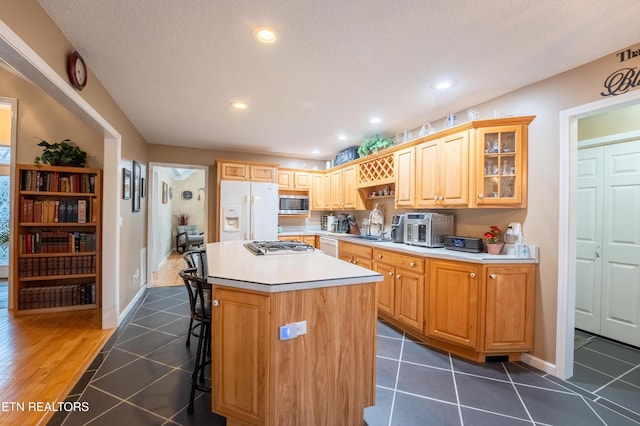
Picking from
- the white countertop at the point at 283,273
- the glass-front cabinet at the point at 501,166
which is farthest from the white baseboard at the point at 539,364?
the white countertop at the point at 283,273

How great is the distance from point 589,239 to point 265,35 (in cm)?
374

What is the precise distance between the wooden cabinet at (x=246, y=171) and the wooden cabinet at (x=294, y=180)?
250mm

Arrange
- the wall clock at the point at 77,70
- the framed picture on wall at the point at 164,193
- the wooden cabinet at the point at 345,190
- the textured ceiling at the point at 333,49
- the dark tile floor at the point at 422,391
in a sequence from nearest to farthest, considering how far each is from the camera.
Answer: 1. the textured ceiling at the point at 333,49
2. the dark tile floor at the point at 422,391
3. the wall clock at the point at 77,70
4. the wooden cabinet at the point at 345,190
5. the framed picture on wall at the point at 164,193

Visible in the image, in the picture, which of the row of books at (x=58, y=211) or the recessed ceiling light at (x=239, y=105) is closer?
the recessed ceiling light at (x=239, y=105)

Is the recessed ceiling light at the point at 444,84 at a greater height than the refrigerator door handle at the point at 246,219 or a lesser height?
greater

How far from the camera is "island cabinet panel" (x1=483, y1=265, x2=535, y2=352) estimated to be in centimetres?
229

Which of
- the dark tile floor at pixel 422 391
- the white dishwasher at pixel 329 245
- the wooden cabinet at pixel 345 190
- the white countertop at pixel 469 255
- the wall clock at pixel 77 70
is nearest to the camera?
the dark tile floor at pixel 422 391

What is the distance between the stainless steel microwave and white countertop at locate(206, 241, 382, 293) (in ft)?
9.83

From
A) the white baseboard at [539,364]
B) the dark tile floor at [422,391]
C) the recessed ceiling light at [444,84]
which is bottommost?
the dark tile floor at [422,391]

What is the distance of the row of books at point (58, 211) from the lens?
3191 millimetres

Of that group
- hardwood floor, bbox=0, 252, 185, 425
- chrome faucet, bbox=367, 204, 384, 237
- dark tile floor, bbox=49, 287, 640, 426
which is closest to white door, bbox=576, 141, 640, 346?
dark tile floor, bbox=49, 287, 640, 426

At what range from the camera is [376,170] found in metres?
3.93

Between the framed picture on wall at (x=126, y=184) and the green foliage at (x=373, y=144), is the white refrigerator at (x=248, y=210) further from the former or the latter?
the green foliage at (x=373, y=144)

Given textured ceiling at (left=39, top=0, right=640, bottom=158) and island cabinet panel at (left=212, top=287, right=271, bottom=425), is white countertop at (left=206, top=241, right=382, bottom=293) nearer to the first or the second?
island cabinet panel at (left=212, top=287, right=271, bottom=425)
